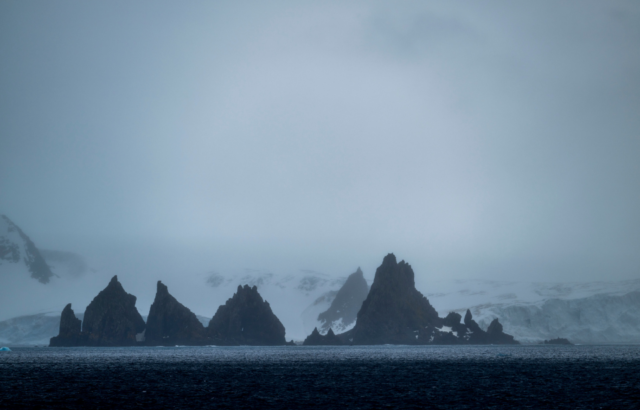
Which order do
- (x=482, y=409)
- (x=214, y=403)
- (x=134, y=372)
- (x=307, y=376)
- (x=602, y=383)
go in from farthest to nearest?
(x=134, y=372) → (x=307, y=376) → (x=602, y=383) → (x=214, y=403) → (x=482, y=409)

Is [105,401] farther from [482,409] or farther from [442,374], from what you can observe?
[442,374]

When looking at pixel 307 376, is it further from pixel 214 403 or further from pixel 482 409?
pixel 482 409

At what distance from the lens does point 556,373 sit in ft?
262

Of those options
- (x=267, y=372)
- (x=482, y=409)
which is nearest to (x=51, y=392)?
(x=267, y=372)

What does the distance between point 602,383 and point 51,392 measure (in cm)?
6032

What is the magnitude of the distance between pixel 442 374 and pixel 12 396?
2172 inches

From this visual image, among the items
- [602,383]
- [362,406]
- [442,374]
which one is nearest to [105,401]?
[362,406]

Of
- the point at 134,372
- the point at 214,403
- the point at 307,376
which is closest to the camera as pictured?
the point at 214,403

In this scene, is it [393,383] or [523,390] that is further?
[393,383]

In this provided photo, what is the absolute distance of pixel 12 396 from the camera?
51.2 metres

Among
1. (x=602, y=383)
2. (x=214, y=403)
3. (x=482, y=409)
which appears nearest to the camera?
(x=482, y=409)

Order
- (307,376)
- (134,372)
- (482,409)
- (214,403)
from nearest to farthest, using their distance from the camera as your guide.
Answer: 1. (482,409)
2. (214,403)
3. (307,376)
4. (134,372)

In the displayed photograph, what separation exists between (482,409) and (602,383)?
27834 millimetres

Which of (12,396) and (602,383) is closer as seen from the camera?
(12,396)
